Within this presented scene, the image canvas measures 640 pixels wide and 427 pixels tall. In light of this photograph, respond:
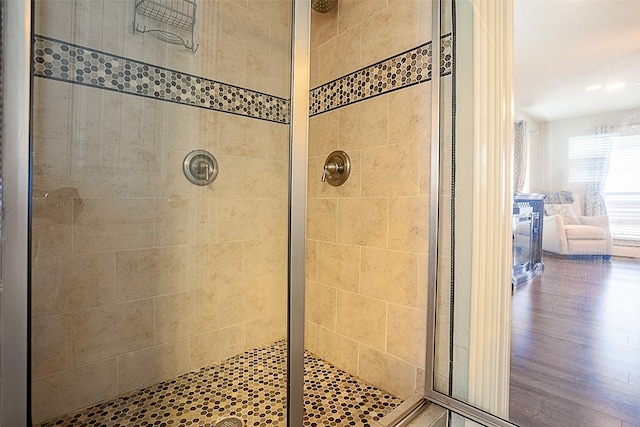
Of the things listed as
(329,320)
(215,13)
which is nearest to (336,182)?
(329,320)

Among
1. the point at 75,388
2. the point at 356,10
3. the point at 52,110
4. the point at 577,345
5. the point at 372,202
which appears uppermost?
the point at 356,10

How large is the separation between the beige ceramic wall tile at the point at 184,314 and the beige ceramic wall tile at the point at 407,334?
78 centimetres

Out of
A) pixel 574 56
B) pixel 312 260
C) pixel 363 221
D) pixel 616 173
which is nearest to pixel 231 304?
pixel 312 260

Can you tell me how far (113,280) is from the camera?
3.61 ft

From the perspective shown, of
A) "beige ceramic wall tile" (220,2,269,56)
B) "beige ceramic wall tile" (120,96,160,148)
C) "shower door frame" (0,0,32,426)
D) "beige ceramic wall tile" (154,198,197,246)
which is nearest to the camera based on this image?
"shower door frame" (0,0,32,426)

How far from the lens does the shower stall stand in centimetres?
98

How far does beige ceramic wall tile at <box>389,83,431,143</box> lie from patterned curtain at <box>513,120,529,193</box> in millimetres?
304

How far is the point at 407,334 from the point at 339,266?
0.46 m

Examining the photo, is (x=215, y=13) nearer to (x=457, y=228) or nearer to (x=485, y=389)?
(x=457, y=228)

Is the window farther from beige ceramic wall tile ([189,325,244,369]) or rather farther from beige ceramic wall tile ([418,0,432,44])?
beige ceramic wall tile ([189,325,244,369])

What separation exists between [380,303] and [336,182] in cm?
62

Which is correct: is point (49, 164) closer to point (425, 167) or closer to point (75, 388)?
point (75, 388)

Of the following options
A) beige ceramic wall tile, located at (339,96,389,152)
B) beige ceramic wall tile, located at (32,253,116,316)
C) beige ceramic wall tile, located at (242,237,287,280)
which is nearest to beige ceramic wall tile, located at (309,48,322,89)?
beige ceramic wall tile, located at (339,96,389,152)

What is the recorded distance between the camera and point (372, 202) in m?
1.40
